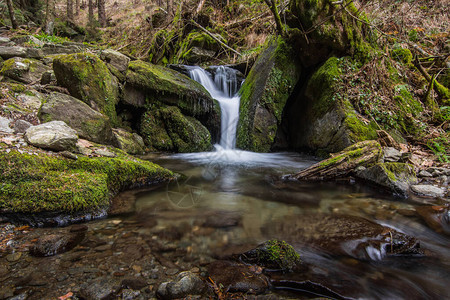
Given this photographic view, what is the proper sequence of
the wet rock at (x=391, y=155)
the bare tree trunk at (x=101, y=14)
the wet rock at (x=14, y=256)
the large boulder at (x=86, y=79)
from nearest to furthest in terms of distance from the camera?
the wet rock at (x=14, y=256) < the wet rock at (x=391, y=155) < the large boulder at (x=86, y=79) < the bare tree trunk at (x=101, y=14)

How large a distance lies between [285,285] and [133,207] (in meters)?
2.02

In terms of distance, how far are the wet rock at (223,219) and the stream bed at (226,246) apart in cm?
1

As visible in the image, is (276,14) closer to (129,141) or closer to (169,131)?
(169,131)

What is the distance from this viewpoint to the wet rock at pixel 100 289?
1453 mm

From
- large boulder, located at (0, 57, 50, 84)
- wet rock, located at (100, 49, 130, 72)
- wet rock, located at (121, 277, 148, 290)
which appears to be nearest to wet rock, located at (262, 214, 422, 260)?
wet rock, located at (121, 277, 148, 290)

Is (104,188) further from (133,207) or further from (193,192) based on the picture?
(193,192)

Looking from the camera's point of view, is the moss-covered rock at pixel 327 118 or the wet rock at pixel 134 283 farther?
the moss-covered rock at pixel 327 118

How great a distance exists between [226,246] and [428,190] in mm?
3558

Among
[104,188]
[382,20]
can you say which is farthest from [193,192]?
[382,20]

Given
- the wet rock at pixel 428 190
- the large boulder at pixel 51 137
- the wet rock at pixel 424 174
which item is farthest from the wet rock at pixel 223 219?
the wet rock at pixel 424 174

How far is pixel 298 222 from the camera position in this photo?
279cm

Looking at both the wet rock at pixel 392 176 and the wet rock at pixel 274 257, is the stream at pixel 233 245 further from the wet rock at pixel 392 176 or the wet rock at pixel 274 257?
the wet rock at pixel 392 176

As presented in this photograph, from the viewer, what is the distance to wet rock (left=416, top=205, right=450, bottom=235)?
2787mm

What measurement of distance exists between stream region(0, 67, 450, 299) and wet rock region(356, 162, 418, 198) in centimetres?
19
